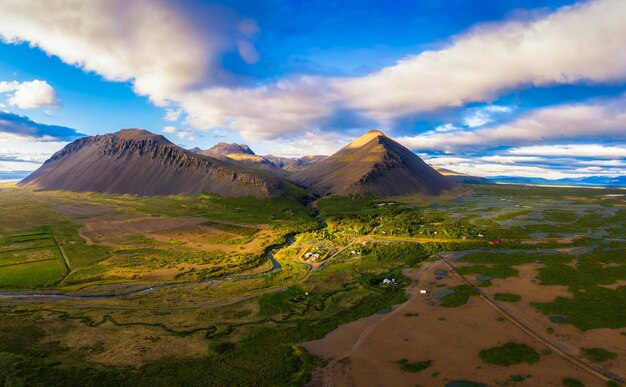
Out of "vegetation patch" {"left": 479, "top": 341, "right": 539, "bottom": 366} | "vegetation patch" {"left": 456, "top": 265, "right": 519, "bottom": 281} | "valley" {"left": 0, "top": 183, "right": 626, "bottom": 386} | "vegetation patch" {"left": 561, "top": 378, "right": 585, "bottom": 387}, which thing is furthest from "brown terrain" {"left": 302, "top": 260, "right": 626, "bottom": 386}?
"vegetation patch" {"left": 456, "top": 265, "right": 519, "bottom": 281}

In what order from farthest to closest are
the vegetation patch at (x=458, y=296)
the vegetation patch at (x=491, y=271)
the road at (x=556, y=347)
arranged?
the vegetation patch at (x=491, y=271) → the vegetation patch at (x=458, y=296) → the road at (x=556, y=347)

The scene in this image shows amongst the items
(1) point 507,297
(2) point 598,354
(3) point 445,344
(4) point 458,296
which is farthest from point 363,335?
(1) point 507,297

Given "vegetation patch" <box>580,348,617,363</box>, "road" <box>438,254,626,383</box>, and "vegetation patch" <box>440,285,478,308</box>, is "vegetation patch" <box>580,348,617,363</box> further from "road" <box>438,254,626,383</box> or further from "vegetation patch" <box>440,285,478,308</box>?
"vegetation patch" <box>440,285,478,308</box>

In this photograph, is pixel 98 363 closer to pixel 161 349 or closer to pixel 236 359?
pixel 161 349

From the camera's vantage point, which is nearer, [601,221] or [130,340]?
[130,340]

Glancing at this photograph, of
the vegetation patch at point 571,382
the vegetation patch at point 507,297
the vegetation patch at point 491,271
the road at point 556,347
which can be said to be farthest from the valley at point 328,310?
the vegetation patch at point 491,271

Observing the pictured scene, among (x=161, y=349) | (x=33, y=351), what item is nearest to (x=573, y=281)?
(x=161, y=349)

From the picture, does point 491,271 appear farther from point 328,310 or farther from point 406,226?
point 406,226

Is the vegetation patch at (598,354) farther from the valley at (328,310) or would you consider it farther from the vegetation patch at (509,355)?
the vegetation patch at (509,355)
